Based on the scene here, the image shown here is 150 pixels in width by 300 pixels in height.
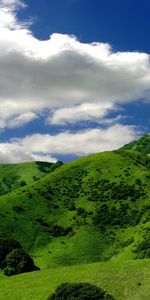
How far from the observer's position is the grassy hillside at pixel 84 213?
129m

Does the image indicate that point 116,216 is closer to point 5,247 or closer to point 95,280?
point 5,247

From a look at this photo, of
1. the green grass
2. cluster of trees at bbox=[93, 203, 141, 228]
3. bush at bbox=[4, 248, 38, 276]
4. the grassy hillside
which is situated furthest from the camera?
cluster of trees at bbox=[93, 203, 141, 228]

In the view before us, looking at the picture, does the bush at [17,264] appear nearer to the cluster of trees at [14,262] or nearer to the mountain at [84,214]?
the cluster of trees at [14,262]

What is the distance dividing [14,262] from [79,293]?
3363 centimetres

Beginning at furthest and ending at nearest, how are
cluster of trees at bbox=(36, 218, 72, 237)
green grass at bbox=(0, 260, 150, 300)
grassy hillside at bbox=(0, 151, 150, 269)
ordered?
cluster of trees at bbox=(36, 218, 72, 237)
grassy hillside at bbox=(0, 151, 150, 269)
green grass at bbox=(0, 260, 150, 300)

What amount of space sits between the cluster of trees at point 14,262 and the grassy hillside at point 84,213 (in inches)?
924

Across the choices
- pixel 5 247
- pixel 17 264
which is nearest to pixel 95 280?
pixel 17 264

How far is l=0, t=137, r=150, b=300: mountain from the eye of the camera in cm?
12756

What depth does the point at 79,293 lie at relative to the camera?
201ft

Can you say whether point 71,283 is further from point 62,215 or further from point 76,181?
point 76,181

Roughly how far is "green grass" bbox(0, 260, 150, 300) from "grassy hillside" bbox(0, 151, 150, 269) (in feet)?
148

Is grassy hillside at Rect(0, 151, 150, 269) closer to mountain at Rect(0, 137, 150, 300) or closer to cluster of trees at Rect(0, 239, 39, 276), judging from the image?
mountain at Rect(0, 137, 150, 300)

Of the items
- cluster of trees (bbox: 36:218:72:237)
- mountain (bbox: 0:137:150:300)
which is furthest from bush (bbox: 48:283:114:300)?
cluster of trees (bbox: 36:218:72:237)

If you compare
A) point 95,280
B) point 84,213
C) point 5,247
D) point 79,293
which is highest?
point 84,213
